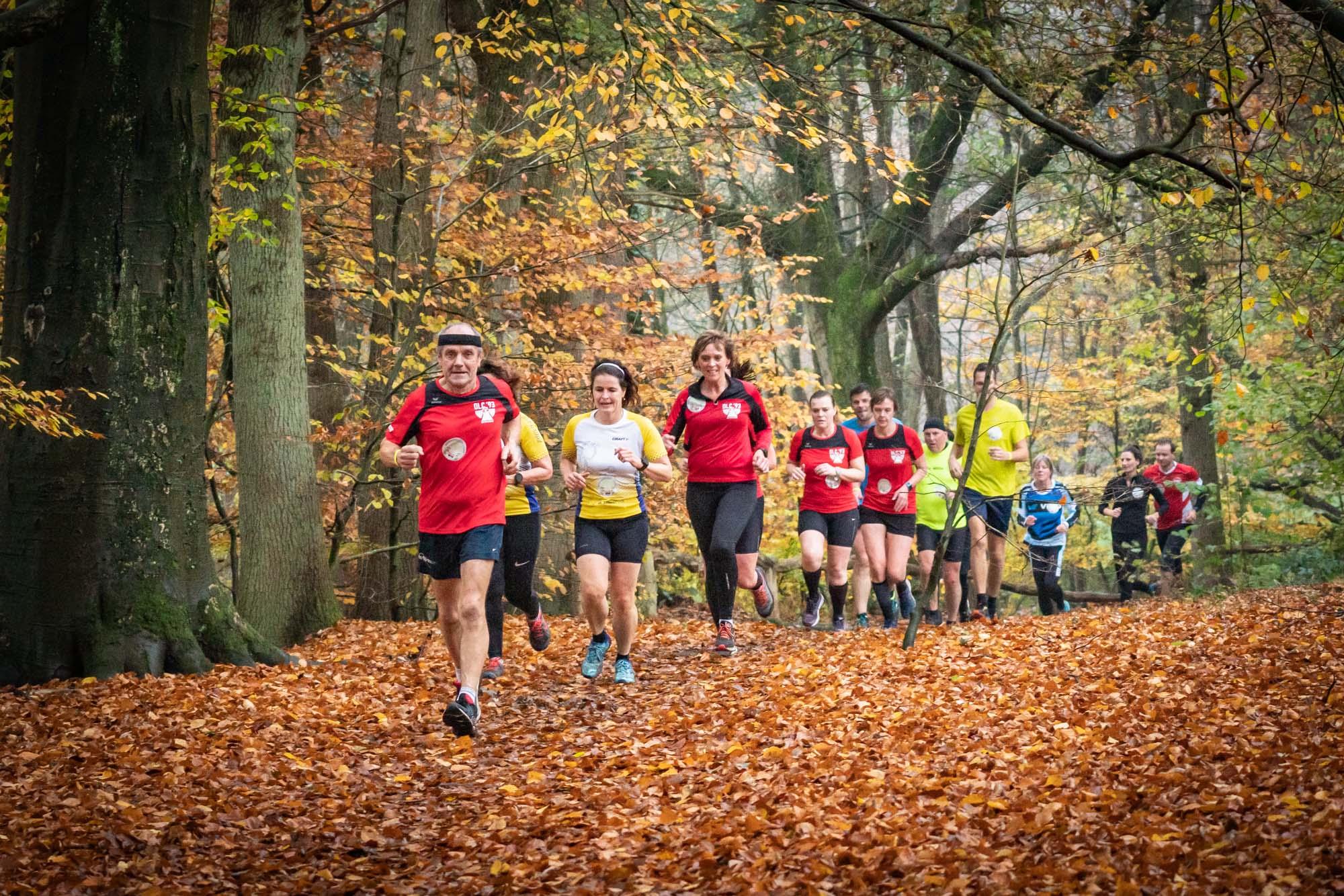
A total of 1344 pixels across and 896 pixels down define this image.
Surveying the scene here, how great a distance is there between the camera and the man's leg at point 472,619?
279 inches

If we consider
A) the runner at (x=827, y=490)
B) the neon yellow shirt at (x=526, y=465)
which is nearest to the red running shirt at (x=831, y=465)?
the runner at (x=827, y=490)

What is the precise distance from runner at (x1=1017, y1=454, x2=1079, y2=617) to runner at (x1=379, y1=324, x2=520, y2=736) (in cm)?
795

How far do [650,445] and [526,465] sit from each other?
0.93 meters

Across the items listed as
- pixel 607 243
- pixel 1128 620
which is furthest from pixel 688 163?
pixel 1128 620

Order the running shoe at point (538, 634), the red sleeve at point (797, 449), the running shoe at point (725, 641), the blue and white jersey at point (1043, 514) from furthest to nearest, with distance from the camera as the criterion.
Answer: the blue and white jersey at point (1043, 514)
the red sleeve at point (797, 449)
the running shoe at point (725, 641)
the running shoe at point (538, 634)

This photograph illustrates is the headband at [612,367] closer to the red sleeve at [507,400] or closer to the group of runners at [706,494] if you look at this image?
the group of runners at [706,494]

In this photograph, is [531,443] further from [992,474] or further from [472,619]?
[992,474]

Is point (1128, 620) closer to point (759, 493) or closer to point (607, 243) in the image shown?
point (759, 493)

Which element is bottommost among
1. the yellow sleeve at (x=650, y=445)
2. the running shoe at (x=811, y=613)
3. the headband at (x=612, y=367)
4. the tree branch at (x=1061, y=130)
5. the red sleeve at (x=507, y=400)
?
the running shoe at (x=811, y=613)

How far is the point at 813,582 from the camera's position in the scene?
11867 mm

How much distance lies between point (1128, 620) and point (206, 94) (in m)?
8.59

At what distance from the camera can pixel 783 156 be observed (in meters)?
22.1

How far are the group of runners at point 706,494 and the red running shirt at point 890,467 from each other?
0.01 metres

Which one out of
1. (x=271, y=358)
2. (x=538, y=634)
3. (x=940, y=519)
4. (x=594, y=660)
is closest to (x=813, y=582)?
(x=940, y=519)
